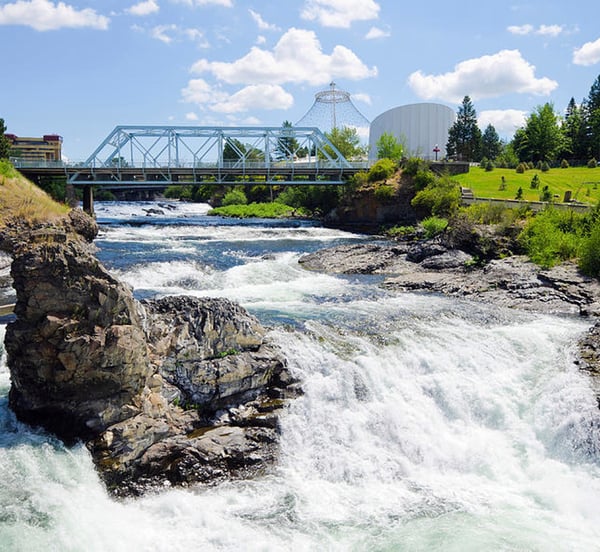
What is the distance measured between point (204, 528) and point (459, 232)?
26002mm

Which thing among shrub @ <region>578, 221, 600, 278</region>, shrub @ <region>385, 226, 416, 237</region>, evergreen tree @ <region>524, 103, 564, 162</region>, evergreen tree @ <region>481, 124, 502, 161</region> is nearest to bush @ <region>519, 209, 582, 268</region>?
shrub @ <region>578, 221, 600, 278</region>

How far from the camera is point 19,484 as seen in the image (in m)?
9.46

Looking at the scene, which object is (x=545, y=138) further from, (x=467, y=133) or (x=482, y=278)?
(x=482, y=278)

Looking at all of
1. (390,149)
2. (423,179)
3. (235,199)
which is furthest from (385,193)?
(235,199)

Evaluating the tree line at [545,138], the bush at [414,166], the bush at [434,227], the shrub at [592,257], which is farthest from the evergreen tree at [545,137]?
the shrub at [592,257]

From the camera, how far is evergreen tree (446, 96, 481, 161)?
89.9 metres

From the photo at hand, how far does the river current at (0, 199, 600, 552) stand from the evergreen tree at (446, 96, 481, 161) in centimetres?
7558

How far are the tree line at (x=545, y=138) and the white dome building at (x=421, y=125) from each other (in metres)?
2.14

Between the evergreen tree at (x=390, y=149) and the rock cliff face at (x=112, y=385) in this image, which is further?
the evergreen tree at (x=390, y=149)

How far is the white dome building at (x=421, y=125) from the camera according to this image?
273ft

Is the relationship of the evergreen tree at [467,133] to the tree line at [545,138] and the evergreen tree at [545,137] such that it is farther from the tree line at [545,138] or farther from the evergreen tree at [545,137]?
the evergreen tree at [545,137]

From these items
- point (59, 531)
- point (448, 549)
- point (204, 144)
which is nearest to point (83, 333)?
point (59, 531)

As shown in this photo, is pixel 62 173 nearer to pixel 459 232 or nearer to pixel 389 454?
pixel 459 232

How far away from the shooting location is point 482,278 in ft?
85.6
